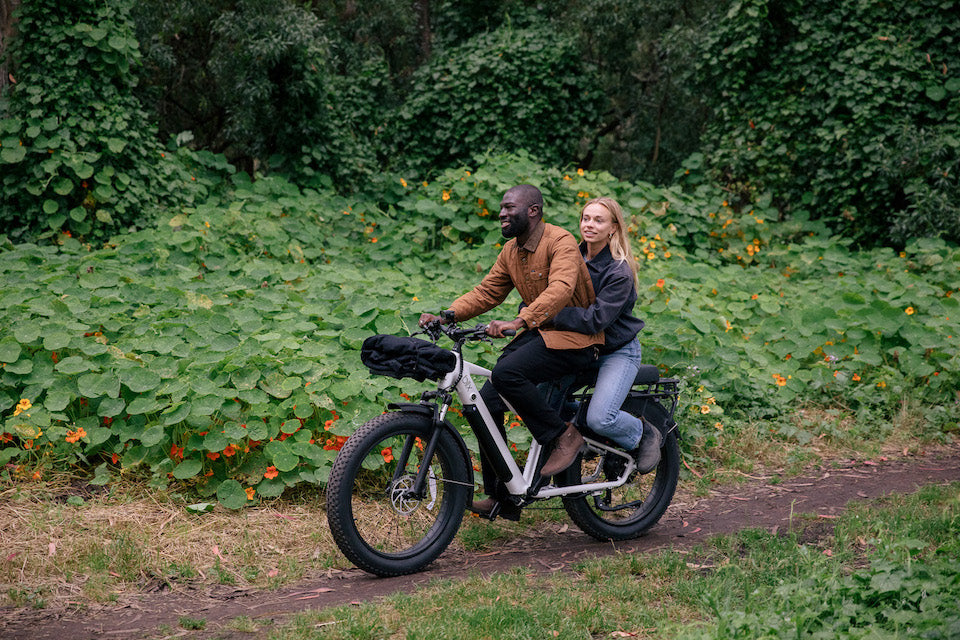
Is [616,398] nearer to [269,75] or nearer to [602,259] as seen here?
[602,259]

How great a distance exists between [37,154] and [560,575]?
20.9 ft

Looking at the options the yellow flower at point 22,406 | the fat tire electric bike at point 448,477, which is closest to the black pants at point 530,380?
the fat tire electric bike at point 448,477

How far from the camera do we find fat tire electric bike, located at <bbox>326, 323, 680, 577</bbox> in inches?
133

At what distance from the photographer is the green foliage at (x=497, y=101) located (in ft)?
35.6

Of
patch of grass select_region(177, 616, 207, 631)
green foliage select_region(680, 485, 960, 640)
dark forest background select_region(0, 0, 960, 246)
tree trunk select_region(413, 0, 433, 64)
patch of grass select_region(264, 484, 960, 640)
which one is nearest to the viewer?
green foliage select_region(680, 485, 960, 640)

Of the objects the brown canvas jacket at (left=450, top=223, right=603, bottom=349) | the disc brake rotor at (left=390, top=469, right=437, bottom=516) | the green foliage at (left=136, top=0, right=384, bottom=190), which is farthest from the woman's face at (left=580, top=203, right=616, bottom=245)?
the green foliage at (left=136, top=0, right=384, bottom=190)

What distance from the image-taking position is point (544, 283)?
3705 mm

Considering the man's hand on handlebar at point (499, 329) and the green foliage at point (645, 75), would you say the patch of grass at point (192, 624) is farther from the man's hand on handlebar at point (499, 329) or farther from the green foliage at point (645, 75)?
the green foliage at point (645, 75)

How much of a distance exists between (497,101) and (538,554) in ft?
26.8

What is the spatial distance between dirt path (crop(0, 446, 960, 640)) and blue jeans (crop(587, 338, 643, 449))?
0.57 meters

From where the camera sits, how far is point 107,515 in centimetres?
388

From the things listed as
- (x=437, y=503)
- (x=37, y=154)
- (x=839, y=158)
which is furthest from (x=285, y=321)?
(x=839, y=158)

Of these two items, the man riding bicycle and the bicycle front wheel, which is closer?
the bicycle front wheel

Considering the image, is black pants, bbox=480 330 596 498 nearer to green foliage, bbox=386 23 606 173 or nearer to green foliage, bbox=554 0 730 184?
green foliage, bbox=386 23 606 173
